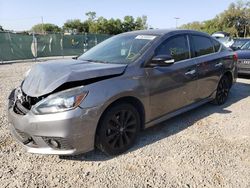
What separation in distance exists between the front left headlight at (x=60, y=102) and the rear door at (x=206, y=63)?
2550mm

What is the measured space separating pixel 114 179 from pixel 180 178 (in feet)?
2.45

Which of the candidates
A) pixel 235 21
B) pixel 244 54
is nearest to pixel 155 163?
pixel 244 54

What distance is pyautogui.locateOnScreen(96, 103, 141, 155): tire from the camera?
3.29m

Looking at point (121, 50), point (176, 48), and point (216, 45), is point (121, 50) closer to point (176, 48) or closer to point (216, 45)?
point (176, 48)

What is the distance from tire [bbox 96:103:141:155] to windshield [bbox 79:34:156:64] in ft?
2.37

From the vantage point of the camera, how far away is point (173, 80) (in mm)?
4152

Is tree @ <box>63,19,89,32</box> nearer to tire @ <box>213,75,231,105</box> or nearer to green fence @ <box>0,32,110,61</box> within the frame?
green fence @ <box>0,32,110,61</box>

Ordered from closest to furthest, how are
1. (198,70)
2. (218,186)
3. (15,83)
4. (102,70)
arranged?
(218,186) → (102,70) → (198,70) → (15,83)

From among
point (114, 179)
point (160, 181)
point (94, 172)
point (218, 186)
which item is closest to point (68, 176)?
point (94, 172)

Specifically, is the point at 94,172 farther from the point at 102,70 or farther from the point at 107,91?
the point at 102,70

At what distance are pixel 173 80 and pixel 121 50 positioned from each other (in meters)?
0.93

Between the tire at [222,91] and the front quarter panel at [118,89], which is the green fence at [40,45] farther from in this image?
the front quarter panel at [118,89]

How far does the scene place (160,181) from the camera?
2.98 metres

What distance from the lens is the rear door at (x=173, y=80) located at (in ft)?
12.7
